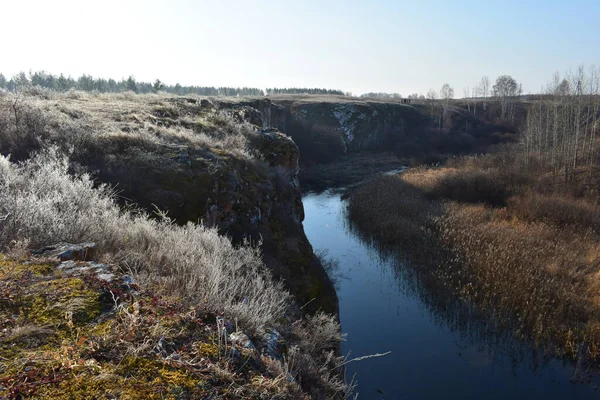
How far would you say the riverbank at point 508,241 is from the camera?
10.3 meters

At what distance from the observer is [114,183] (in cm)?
834

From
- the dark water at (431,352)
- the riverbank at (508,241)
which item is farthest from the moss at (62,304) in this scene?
the riverbank at (508,241)

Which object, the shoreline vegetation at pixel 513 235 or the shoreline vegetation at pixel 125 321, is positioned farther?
the shoreline vegetation at pixel 513 235

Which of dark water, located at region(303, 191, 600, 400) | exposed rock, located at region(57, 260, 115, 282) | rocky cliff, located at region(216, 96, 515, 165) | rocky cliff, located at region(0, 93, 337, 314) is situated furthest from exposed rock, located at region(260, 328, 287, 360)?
rocky cliff, located at region(216, 96, 515, 165)

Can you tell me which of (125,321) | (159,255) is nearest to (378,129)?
(159,255)

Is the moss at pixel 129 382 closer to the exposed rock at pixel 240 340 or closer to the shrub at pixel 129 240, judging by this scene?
the exposed rock at pixel 240 340

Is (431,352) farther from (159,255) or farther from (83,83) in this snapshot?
(83,83)

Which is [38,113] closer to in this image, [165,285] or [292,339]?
[165,285]

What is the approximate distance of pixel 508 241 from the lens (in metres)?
14.6

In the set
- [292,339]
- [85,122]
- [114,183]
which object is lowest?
[292,339]

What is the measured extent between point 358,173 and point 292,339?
116 feet

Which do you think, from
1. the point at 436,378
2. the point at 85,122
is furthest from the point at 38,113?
the point at 436,378

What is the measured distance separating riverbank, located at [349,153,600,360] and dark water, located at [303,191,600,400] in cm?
60

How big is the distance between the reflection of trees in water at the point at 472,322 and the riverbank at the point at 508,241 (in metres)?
0.09
